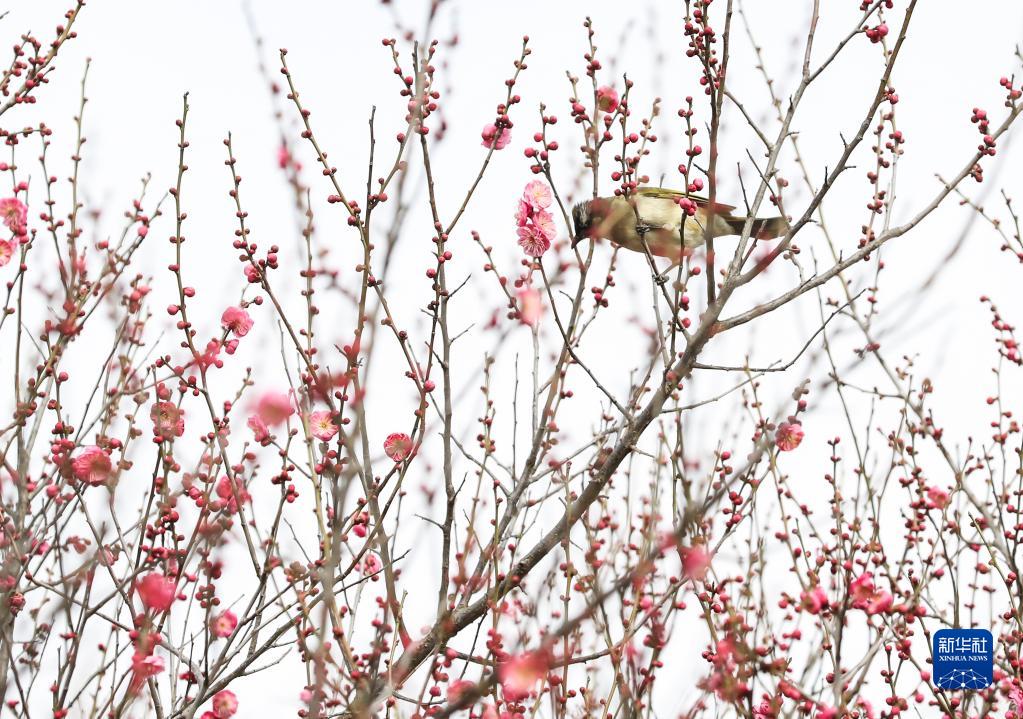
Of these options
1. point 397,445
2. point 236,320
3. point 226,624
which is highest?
point 236,320

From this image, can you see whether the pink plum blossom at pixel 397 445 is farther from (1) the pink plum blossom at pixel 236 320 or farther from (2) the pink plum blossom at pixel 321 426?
(1) the pink plum blossom at pixel 236 320

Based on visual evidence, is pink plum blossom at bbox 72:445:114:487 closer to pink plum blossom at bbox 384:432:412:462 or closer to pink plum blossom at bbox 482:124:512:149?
pink plum blossom at bbox 384:432:412:462

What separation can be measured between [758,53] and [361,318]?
3.24 m

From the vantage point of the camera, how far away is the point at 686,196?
14.1 feet

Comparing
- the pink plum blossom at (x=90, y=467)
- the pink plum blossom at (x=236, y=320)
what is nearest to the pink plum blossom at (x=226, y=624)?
the pink plum blossom at (x=90, y=467)

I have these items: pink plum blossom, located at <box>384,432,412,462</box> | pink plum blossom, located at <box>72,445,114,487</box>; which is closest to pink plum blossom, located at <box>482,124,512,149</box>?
pink plum blossom, located at <box>384,432,412,462</box>

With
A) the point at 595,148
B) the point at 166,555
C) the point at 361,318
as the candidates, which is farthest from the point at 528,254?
the point at 166,555

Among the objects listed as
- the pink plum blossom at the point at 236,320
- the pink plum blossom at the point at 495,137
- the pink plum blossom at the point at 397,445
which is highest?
the pink plum blossom at the point at 495,137

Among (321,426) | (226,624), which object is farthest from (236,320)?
(226,624)

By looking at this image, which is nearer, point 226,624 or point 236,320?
point 226,624

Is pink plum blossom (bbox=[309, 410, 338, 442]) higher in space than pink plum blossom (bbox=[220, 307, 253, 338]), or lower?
lower

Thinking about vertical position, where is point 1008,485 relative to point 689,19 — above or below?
below

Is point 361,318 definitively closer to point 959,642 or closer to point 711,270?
point 711,270

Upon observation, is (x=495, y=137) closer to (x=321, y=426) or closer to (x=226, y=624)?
(x=321, y=426)
